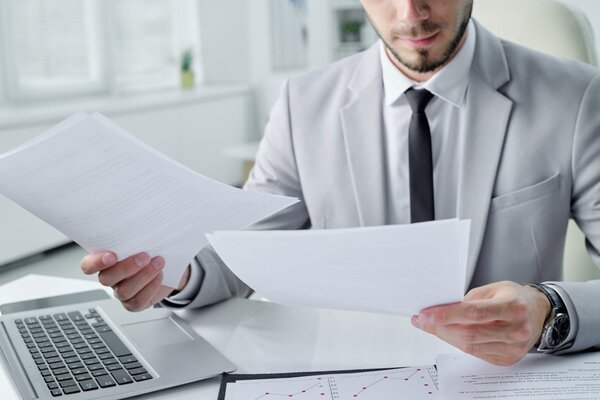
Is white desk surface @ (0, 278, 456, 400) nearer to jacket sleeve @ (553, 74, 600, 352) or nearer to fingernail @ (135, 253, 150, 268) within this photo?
fingernail @ (135, 253, 150, 268)

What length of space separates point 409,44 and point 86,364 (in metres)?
0.73

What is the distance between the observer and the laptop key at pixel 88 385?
0.89 m

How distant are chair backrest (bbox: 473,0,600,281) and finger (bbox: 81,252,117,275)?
3.26 ft

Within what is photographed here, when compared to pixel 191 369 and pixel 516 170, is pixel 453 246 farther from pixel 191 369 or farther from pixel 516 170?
pixel 516 170

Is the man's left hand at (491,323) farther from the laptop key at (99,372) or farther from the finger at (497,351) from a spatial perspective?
the laptop key at (99,372)

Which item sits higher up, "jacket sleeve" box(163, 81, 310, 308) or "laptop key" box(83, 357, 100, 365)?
"jacket sleeve" box(163, 81, 310, 308)

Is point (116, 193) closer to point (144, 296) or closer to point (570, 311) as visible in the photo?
point (144, 296)

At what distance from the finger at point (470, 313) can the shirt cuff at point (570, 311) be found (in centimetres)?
12

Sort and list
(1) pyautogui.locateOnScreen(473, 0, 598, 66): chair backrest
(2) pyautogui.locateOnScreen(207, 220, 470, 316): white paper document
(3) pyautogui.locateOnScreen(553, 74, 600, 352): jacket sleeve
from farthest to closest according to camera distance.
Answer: (1) pyautogui.locateOnScreen(473, 0, 598, 66): chair backrest
(3) pyautogui.locateOnScreen(553, 74, 600, 352): jacket sleeve
(2) pyautogui.locateOnScreen(207, 220, 470, 316): white paper document

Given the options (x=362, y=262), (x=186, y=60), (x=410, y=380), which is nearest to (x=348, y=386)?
(x=410, y=380)

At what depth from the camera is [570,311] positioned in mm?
943

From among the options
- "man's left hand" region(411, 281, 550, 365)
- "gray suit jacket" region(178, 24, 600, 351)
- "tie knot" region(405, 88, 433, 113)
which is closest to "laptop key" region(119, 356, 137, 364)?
"gray suit jacket" region(178, 24, 600, 351)

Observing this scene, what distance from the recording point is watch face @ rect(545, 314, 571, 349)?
909 millimetres

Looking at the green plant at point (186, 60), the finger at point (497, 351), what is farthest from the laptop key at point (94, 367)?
the green plant at point (186, 60)
